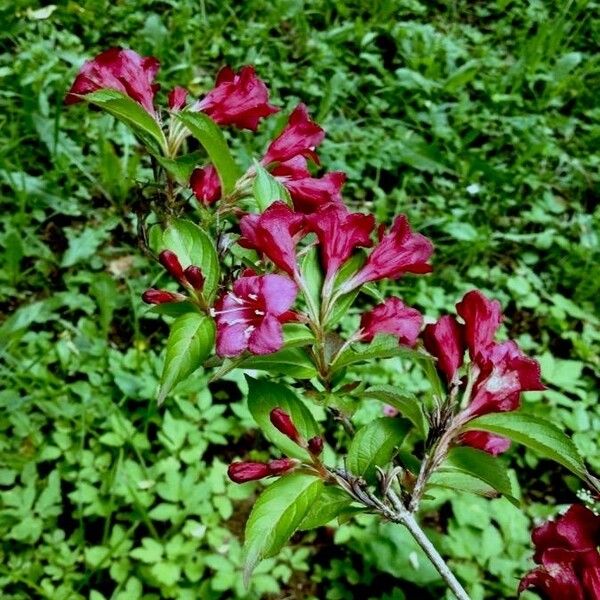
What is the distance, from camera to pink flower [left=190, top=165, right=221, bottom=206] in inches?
39.7

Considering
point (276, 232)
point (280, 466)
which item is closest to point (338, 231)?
point (276, 232)

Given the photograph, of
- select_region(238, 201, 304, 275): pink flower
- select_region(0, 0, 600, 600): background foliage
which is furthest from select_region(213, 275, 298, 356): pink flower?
select_region(0, 0, 600, 600): background foliage

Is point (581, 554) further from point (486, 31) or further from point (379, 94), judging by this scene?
point (486, 31)

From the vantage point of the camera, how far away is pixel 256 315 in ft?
2.66

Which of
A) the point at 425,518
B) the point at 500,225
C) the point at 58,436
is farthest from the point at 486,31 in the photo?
the point at 58,436

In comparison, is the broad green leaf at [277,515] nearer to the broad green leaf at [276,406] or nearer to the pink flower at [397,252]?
the broad green leaf at [276,406]

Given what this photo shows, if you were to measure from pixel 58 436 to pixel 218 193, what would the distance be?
113cm

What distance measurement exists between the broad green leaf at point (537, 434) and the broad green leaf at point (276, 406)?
23cm

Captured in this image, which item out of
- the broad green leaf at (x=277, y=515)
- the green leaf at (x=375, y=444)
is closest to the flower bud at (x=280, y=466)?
the broad green leaf at (x=277, y=515)

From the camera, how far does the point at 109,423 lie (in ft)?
6.34

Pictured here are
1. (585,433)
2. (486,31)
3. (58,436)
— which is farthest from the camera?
(486,31)

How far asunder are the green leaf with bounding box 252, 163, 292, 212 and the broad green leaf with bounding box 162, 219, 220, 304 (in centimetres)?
9

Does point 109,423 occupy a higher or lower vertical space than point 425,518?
higher

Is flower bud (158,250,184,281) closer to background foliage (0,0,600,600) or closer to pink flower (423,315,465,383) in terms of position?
background foliage (0,0,600,600)
